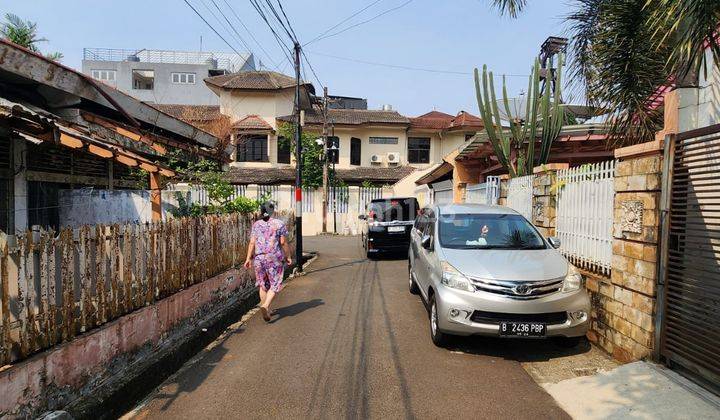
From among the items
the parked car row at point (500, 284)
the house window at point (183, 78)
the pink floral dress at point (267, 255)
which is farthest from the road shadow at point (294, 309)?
the house window at point (183, 78)

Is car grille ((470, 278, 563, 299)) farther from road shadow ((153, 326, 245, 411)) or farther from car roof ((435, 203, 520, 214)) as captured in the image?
road shadow ((153, 326, 245, 411))

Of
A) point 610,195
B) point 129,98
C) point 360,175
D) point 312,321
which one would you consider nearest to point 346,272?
point 312,321

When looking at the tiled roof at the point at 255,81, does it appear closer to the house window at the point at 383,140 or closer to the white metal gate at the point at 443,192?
the house window at the point at 383,140

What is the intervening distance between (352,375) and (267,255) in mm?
2740

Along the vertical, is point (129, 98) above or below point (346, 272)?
above

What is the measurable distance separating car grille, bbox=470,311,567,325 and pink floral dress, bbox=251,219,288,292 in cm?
313

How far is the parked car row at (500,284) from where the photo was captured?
15.9 feet

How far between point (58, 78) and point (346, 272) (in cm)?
717

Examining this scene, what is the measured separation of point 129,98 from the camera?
915cm

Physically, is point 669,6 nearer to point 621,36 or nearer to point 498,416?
point 621,36

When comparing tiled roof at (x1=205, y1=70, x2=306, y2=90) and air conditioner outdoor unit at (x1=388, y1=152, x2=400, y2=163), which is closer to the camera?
tiled roof at (x1=205, y1=70, x2=306, y2=90)

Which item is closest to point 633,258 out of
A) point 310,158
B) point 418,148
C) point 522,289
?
point 522,289

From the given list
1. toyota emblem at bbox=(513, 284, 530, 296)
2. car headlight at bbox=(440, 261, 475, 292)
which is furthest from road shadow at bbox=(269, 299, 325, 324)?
toyota emblem at bbox=(513, 284, 530, 296)

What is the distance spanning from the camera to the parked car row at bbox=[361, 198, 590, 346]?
484cm
